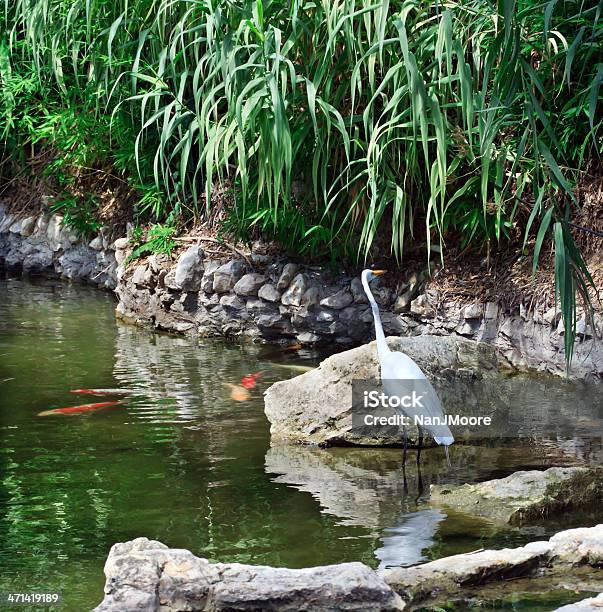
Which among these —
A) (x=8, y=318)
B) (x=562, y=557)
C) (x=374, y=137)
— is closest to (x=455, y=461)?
(x=562, y=557)

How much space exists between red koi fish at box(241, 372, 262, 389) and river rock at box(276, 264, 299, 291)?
3.18ft

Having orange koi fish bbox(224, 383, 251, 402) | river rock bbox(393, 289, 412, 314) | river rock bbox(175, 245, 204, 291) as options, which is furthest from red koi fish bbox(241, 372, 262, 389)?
river rock bbox(175, 245, 204, 291)

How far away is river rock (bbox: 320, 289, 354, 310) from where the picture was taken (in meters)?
6.92

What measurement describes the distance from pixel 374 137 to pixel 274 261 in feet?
5.41

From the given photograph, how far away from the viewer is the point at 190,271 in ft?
24.2

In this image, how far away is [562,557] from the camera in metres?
3.24

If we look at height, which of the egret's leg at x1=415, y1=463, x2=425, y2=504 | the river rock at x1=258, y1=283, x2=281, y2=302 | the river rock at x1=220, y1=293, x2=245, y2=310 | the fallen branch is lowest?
the egret's leg at x1=415, y1=463, x2=425, y2=504

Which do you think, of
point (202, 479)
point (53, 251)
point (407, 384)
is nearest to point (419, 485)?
point (407, 384)

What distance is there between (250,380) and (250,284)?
1224 millimetres

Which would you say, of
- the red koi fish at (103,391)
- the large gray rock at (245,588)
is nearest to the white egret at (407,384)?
the large gray rock at (245,588)

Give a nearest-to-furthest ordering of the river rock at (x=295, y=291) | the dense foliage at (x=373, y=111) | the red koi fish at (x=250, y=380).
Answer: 1. the dense foliage at (x=373, y=111)
2. the red koi fish at (x=250, y=380)
3. the river rock at (x=295, y=291)

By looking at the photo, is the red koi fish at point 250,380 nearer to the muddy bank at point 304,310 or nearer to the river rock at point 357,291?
the muddy bank at point 304,310

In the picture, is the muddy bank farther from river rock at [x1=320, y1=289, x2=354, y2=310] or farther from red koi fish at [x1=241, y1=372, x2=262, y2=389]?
red koi fish at [x1=241, y1=372, x2=262, y2=389]

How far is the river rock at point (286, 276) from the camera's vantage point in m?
7.07
